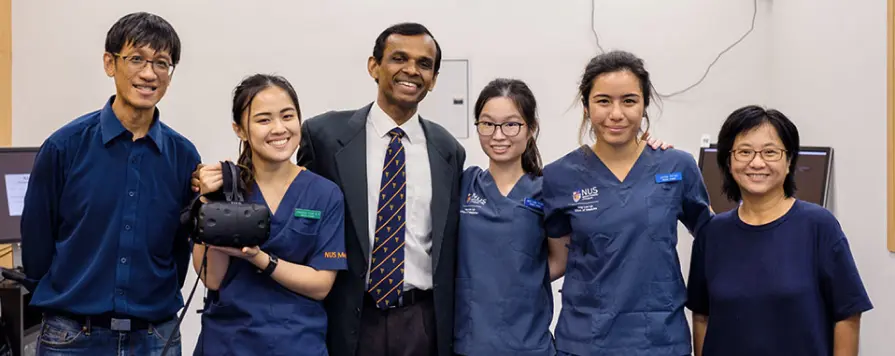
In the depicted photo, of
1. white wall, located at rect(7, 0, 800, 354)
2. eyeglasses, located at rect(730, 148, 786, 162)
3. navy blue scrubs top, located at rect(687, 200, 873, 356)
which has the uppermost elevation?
white wall, located at rect(7, 0, 800, 354)

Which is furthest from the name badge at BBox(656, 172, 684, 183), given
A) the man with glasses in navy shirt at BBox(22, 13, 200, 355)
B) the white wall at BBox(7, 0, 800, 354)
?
the white wall at BBox(7, 0, 800, 354)

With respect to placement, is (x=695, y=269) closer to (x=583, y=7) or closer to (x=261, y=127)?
(x=261, y=127)

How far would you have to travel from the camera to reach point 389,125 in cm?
200

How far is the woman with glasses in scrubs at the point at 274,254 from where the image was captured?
1.64 metres

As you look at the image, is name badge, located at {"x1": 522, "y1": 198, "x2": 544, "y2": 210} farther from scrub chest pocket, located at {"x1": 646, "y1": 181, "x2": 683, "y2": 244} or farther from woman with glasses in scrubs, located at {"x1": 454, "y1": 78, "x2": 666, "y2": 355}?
scrub chest pocket, located at {"x1": 646, "y1": 181, "x2": 683, "y2": 244}

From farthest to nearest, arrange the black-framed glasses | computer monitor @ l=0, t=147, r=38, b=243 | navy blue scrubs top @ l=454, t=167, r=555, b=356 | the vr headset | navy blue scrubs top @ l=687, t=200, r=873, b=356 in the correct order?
computer monitor @ l=0, t=147, r=38, b=243, the black-framed glasses, navy blue scrubs top @ l=454, t=167, r=555, b=356, navy blue scrubs top @ l=687, t=200, r=873, b=356, the vr headset

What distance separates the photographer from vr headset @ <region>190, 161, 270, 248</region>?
149 centimetres

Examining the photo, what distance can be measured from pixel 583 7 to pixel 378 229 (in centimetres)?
219

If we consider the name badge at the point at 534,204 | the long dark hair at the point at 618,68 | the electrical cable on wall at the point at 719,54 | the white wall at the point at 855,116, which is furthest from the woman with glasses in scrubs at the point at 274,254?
the electrical cable on wall at the point at 719,54

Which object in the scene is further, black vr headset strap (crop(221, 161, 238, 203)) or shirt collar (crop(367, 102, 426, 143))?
shirt collar (crop(367, 102, 426, 143))

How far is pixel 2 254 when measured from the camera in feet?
10.6

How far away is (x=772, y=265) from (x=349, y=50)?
2491 mm

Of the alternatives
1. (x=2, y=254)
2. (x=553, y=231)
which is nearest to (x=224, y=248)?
(x=553, y=231)

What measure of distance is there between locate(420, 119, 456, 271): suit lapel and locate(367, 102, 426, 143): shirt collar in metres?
0.03
